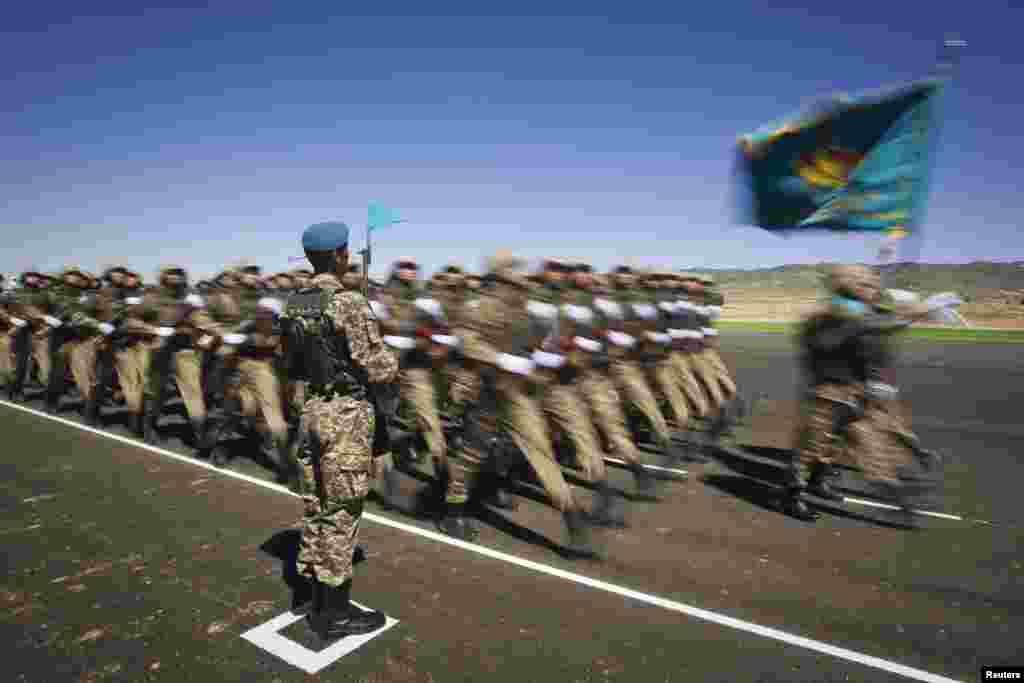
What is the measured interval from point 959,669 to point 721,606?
4.01 ft

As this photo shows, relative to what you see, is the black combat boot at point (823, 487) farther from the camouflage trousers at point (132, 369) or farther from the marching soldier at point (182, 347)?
the camouflage trousers at point (132, 369)

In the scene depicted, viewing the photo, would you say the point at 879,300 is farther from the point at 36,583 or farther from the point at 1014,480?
the point at 36,583

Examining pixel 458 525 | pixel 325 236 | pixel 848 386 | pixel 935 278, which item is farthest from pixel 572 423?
pixel 935 278

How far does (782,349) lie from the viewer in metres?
25.0

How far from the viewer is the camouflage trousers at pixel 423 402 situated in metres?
5.82

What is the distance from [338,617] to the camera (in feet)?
10.6

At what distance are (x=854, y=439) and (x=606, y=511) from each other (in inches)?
92.3

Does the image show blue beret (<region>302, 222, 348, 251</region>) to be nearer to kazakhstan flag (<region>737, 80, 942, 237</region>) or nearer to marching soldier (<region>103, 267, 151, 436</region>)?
kazakhstan flag (<region>737, 80, 942, 237</region>)


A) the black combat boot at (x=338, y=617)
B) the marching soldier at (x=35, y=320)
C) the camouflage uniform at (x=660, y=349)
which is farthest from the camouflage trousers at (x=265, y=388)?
the marching soldier at (x=35, y=320)

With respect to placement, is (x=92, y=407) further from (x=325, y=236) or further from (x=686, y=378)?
(x=686, y=378)

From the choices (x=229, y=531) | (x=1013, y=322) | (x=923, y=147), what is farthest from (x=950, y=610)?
(x=1013, y=322)

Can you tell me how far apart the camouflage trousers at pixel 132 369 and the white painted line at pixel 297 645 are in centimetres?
582

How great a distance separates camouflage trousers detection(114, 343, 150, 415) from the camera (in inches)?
307

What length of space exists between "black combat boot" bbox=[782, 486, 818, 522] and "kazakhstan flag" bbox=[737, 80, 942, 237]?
2705mm
